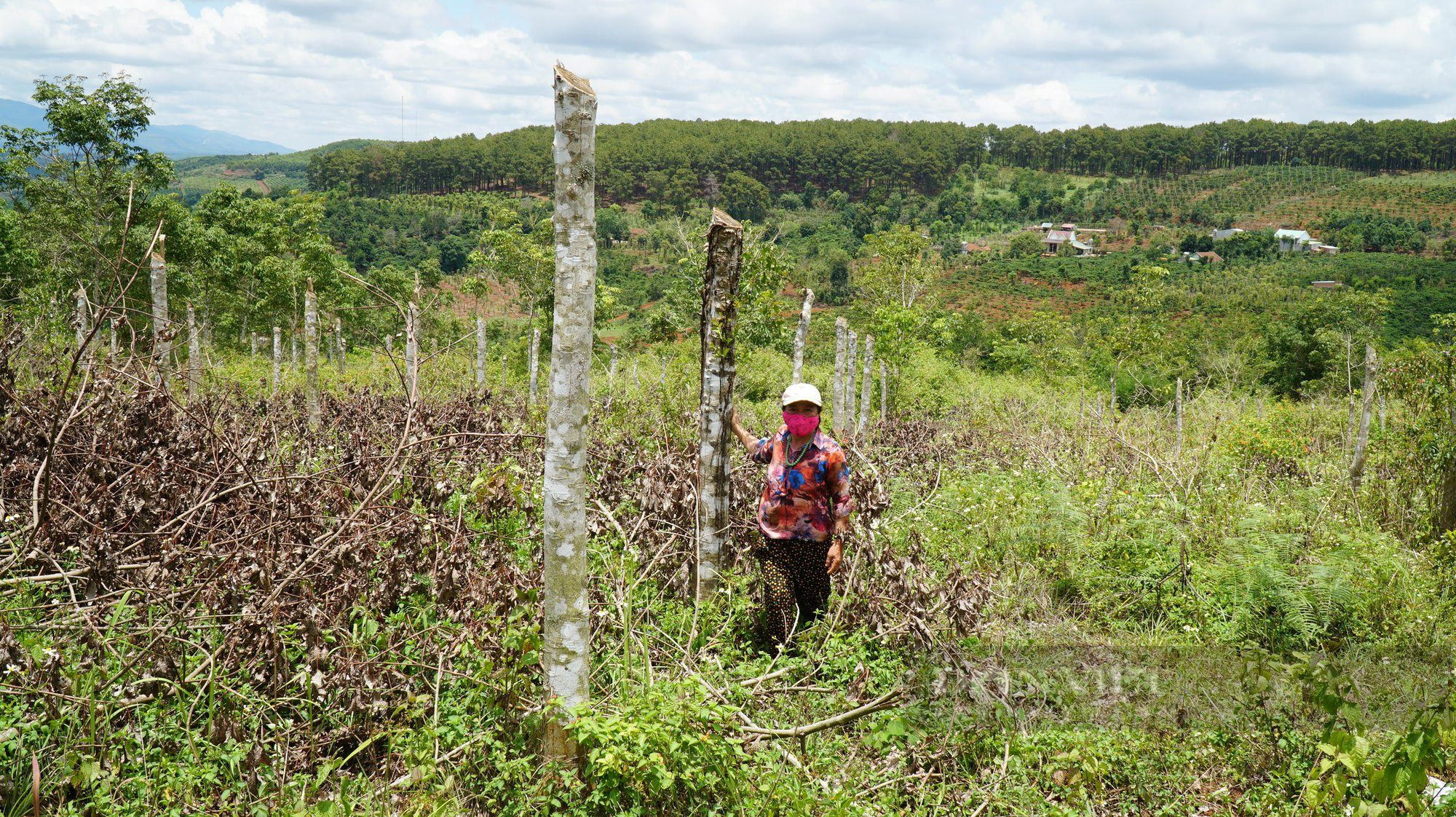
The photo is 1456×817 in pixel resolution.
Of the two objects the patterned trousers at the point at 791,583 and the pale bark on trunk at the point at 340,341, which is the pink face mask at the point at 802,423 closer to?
the patterned trousers at the point at 791,583

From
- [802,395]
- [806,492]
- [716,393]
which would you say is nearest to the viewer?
[802,395]

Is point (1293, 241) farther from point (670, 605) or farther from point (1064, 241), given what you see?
point (670, 605)

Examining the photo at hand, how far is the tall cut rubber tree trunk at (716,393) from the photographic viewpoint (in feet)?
13.3

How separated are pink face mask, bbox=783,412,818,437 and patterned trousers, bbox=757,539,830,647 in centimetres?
55

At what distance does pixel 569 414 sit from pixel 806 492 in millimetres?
1558

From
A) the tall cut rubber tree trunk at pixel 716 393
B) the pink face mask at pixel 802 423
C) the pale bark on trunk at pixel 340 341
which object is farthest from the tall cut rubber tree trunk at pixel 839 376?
the pale bark on trunk at pixel 340 341

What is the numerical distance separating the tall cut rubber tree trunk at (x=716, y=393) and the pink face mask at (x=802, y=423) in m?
0.35

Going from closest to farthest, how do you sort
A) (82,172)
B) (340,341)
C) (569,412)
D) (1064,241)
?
(569,412) < (340,341) < (82,172) < (1064,241)

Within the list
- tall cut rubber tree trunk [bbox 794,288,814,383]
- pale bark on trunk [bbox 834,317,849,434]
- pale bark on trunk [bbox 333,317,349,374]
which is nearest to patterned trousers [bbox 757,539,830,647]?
tall cut rubber tree trunk [bbox 794,288,814,383]

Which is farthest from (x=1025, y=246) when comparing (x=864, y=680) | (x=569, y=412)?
(x=569, y=412)

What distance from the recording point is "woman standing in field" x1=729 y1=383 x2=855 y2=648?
13.1 feet

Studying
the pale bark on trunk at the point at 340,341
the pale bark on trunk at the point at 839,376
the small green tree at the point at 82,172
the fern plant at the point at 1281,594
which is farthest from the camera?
the small green tree at the point at 82,172

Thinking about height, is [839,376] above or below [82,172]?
below

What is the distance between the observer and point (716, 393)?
4141mm
